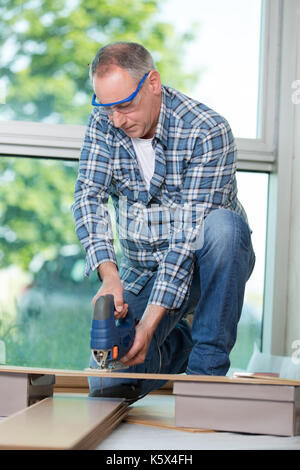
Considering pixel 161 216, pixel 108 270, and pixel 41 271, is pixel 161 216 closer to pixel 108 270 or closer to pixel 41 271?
pixel 108 270

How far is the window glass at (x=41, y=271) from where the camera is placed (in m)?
2.67

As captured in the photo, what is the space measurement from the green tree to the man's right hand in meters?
1.14

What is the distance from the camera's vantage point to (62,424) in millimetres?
1181

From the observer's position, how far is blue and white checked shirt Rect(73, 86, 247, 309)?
1.80 m

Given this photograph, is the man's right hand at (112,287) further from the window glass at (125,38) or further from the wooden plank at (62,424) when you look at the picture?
the window glass at (125,38)

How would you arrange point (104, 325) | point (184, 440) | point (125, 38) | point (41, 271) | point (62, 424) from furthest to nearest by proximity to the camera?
point (125, 38) → point (41, 271) → point (104, 325) → point (184, 440) → point (62, 424)

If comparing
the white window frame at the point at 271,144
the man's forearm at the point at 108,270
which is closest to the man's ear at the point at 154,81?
the man's forearm at the point at 108,270

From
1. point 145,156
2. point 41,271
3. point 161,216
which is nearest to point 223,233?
point 161,216

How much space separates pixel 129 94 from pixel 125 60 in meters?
0.11

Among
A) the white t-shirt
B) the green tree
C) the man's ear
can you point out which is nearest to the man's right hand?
the white t-shirt

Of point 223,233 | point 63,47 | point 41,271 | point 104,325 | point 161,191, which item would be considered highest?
point 63,47

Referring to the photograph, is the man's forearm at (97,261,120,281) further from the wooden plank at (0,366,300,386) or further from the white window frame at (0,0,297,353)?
the white window frame at (0,0,297,353)

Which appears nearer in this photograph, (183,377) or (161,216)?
(183,377)

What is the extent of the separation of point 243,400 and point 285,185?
5.11ft
